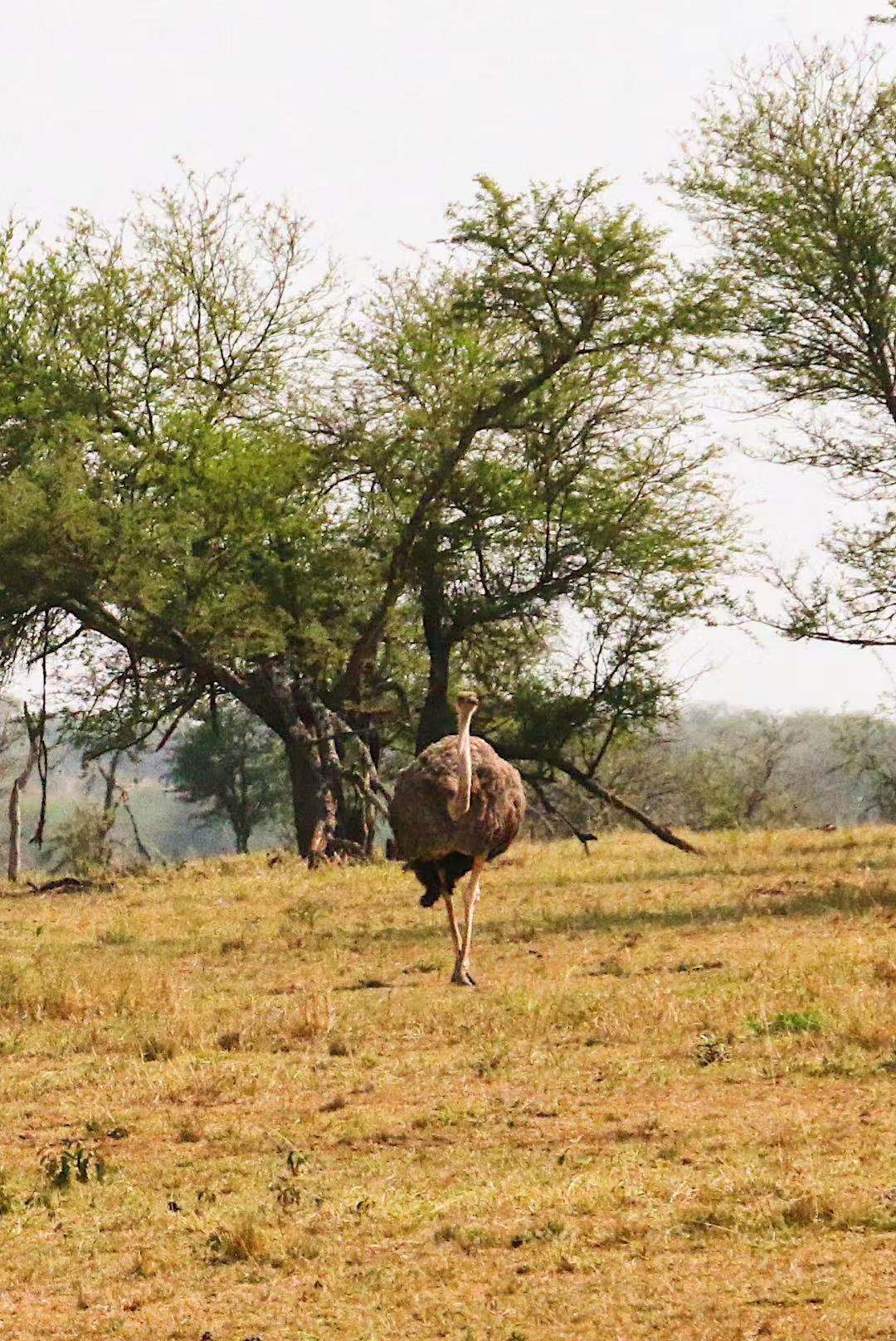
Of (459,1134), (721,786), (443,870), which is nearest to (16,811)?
(443,870)

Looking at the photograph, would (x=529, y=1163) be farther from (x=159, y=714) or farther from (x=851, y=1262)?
(x=159, y=714)

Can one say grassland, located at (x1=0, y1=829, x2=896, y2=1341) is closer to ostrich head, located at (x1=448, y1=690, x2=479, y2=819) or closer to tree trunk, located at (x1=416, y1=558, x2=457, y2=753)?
ostrich head, located at (x1=448, y1=690, x2=479, y2=819)

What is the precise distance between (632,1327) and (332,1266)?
1.30 meters

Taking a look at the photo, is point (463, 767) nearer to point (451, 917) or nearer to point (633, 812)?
point (451, 917)

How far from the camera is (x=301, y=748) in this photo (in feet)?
95.8

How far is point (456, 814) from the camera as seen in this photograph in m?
13.7

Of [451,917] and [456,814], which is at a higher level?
[456,814]

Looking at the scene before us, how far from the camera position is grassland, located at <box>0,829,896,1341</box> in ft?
20.8

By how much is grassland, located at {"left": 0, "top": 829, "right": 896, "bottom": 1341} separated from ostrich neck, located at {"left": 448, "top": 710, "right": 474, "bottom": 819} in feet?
4.24

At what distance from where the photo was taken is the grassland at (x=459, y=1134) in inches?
250

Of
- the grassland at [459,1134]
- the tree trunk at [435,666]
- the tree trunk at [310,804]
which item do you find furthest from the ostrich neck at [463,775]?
the tree trunk at [435,666]

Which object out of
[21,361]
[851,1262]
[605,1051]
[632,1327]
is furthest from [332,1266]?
[21,361]

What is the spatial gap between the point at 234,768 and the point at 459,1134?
49877 mm

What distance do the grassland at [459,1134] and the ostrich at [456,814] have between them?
0.75 meters
